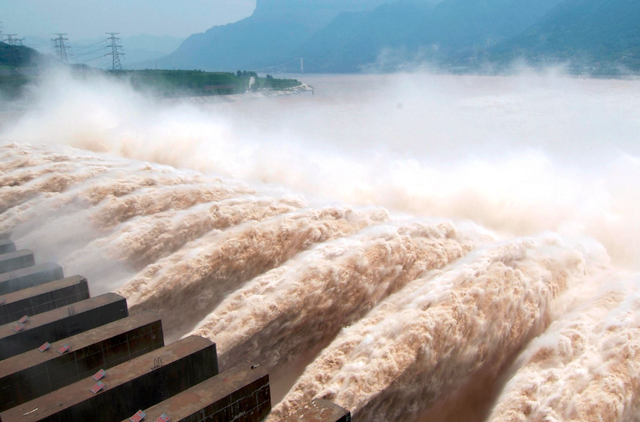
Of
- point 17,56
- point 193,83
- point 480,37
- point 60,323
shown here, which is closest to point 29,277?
point 60,323

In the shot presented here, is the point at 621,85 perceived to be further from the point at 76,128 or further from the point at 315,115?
the point at 76,128

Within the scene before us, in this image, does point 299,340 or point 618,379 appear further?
point 299,340

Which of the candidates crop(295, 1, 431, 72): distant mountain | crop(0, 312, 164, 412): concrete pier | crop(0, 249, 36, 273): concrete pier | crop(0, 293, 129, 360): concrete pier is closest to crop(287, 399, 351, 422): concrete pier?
crop(0, 312, 164, 412): concrete pier

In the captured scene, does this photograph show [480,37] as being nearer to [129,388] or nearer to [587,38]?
[587,38]

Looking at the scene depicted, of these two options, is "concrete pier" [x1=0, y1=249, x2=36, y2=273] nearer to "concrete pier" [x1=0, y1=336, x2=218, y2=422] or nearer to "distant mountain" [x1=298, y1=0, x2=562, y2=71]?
"concrete pier" [x1=0, y1=336, x2=218, y2=422]

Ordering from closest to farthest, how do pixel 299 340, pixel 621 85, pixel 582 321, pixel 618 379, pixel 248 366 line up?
pixel 618 379 < pixel 248 366 < pixel 582 321 < pixel 299 340 < pixel 621 85

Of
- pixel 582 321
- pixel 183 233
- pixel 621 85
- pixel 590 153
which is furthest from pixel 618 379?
pixel 621 85

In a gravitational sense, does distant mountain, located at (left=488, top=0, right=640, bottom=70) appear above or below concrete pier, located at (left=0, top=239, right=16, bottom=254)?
A: above
